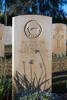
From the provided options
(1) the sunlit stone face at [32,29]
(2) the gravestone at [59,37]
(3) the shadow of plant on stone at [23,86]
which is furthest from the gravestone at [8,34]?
(3) the shadow of plant on stone at [23,86]

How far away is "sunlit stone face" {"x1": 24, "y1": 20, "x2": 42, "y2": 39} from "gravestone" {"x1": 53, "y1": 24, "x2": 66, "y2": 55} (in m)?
7.30

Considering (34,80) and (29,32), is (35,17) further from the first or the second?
(34,80)

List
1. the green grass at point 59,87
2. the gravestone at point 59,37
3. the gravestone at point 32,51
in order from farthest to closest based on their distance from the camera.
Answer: the gravestone at point 59,37 < the green grass at point 59,87 < the gravestone at point 32,51

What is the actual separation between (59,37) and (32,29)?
7486 millimetres

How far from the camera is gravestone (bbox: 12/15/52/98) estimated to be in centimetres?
451

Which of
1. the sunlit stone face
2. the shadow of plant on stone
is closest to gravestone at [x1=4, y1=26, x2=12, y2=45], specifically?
the sunlit stone face

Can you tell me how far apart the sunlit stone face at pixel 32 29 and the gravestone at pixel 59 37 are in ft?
23.9

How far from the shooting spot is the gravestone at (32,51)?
4508mm

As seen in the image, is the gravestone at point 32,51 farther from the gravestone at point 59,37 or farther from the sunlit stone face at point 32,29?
the gravestone at point 59,37

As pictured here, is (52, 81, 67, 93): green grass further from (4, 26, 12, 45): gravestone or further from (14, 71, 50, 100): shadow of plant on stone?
(4, 26, 12, 45): gravestone

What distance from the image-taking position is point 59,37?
471 inches

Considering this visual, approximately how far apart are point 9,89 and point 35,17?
1.65 meters

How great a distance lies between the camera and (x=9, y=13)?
107 feet

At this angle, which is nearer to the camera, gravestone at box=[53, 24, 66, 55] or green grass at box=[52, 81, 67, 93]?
green grass at box=[52, 81, 67, 93]
